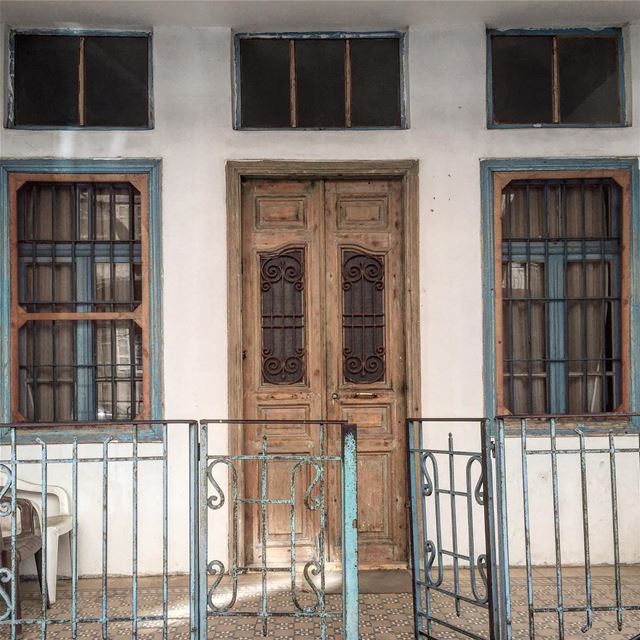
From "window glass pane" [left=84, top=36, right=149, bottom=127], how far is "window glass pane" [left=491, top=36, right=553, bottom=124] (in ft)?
7.59

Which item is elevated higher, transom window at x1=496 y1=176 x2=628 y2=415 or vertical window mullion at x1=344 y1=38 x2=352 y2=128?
vertical window mullion at x1=344 y1=38 x2=352 y2=128

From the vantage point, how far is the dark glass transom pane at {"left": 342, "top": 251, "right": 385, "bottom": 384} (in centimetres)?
477

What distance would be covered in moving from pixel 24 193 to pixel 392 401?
108 inches

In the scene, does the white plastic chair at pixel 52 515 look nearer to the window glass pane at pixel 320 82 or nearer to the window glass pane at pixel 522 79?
the window glass pane at pixel 320 82

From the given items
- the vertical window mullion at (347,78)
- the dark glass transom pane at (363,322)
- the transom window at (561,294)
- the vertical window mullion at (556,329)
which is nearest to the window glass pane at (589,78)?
the transom window at (561,294)

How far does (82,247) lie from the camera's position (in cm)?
471

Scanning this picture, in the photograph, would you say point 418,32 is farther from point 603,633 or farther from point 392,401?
point 603,633

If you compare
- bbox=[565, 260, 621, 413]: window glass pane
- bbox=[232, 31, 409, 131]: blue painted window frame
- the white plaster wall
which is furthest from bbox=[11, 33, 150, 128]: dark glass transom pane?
bbox=[565, 260, 621, 413]: window glass pane

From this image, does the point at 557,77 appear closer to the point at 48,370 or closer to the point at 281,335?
the point at 281,335

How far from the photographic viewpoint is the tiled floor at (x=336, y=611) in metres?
3.71

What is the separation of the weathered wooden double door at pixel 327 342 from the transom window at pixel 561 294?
0.75 meters

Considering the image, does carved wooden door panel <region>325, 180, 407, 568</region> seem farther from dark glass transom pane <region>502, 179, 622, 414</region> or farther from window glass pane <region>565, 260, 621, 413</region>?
window glass pane <region>565, 260, 621, 413</region>

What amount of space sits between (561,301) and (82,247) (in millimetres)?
3161

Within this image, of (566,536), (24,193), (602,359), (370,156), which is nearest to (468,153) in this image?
(370,156)
